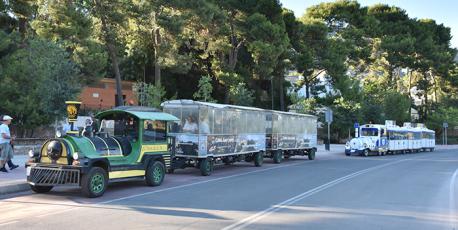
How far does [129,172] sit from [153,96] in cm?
2036

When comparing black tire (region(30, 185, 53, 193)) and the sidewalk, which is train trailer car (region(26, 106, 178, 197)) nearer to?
black tire (region(30, 185, 53, 193))

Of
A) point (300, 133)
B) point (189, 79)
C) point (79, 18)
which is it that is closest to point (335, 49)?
point (189, 79)

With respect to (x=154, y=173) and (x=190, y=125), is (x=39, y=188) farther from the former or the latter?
(x=190, y=125)

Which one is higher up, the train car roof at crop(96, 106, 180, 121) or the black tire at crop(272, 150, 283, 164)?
the train car roof at crop(96, 106, 180, 121)

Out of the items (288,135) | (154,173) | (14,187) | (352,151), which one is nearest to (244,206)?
(154,173)

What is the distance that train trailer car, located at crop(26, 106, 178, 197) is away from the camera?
12812 mm

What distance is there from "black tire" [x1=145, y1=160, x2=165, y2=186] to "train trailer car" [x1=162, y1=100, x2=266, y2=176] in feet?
11.9

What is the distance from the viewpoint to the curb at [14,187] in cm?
1344

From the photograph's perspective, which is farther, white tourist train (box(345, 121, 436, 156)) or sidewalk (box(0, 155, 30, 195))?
white tourist train (box(345, 121, 436, 156))

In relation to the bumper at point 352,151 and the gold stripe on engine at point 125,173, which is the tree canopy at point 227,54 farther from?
the gold stripe on engine at point 125,173

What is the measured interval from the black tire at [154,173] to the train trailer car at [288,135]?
1233 centimetres

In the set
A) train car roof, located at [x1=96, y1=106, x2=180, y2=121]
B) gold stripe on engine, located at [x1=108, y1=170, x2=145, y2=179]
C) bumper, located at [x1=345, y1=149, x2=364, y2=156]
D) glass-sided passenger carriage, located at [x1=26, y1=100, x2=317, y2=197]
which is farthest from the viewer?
bumper, located at [x1=345, y1=149, x2=364, y2=156]

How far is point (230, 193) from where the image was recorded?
1399cm

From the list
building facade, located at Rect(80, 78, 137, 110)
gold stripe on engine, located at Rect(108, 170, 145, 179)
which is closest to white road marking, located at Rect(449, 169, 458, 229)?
gold stripe on engine, located at Rect(108, 170, 145, 179)
